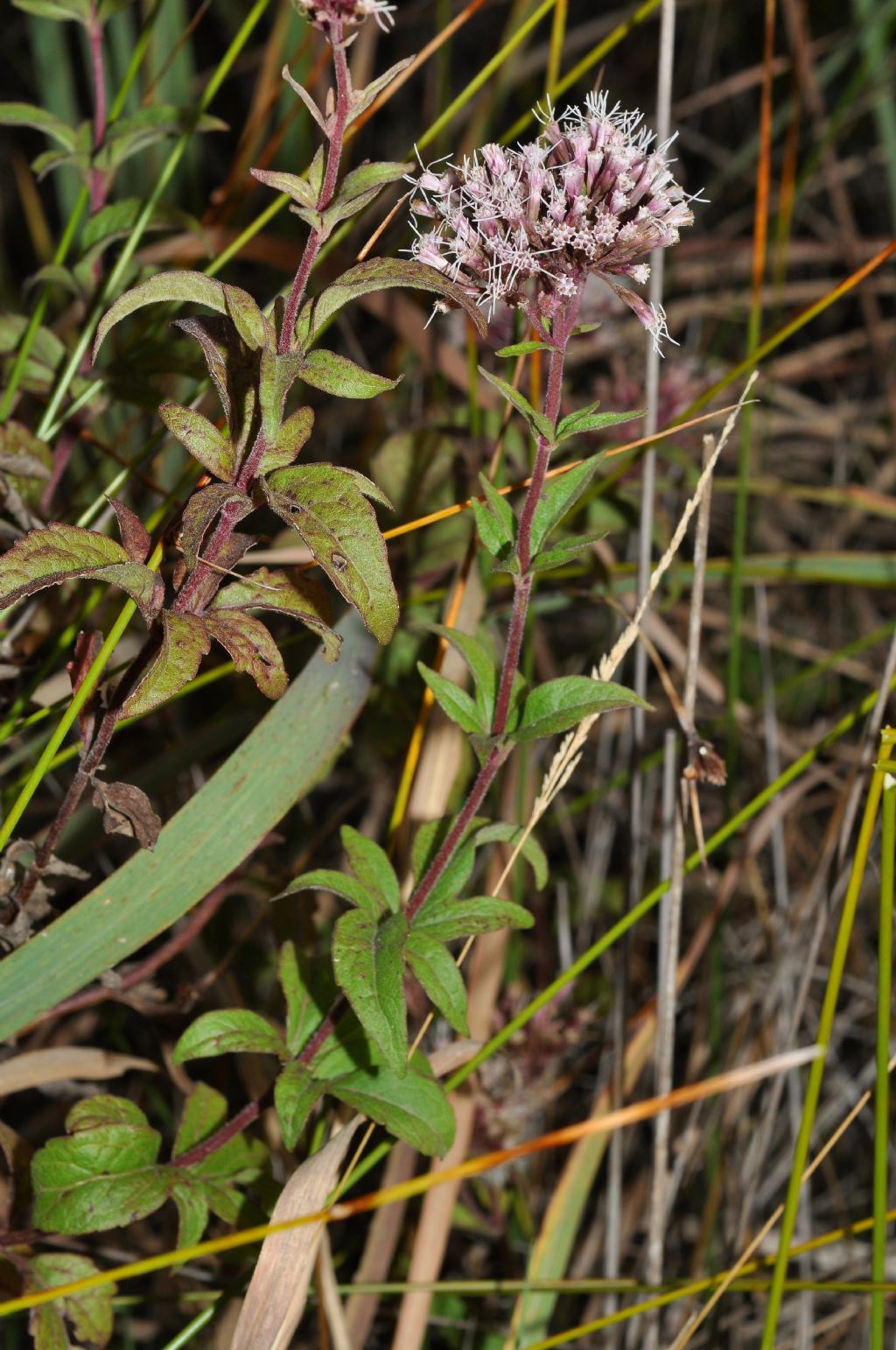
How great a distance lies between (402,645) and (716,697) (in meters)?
0.69

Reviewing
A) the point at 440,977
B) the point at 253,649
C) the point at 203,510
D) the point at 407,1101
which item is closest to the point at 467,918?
the point at 440,977

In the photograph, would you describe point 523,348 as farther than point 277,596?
No

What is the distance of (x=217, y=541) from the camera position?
40.3 inches

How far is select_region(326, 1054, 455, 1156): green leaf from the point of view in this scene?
1113mm

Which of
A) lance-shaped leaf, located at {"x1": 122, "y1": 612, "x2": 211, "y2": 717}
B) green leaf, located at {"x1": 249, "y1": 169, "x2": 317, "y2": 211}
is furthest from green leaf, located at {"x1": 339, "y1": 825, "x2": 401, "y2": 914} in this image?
green leaf, located at {"x1": 249, "y1": 169, "x2": 317, "y2": 211}

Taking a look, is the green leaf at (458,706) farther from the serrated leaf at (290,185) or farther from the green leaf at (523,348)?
the serrated leaf at (290,185)

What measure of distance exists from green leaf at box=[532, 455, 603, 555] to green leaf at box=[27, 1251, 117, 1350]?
81 centimetres

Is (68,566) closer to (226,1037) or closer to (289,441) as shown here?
(289,441)

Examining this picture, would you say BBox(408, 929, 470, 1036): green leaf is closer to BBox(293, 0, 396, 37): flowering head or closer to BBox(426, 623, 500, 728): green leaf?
BBox(426, 623, 500, 728): green leaf

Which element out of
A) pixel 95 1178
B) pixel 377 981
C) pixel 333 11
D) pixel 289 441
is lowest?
pixel 95 1178

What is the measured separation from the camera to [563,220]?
1.04 m

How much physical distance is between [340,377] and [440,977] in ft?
1.67

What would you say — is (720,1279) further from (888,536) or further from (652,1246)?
(888,536)

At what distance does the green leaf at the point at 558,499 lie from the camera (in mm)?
1087
